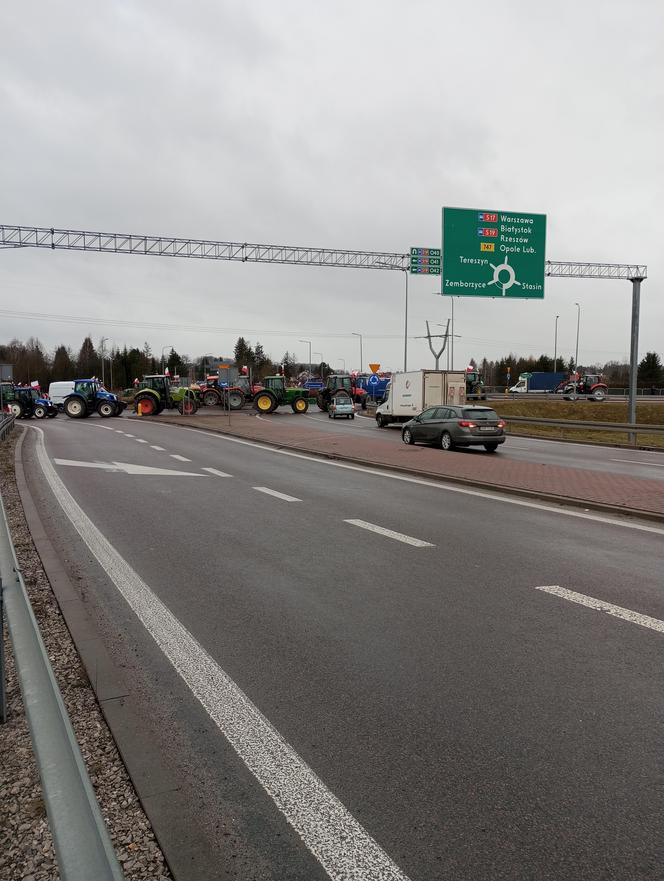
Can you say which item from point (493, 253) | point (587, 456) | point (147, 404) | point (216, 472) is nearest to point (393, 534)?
point (216, 472)

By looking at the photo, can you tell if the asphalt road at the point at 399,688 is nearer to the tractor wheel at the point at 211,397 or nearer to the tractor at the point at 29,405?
the tractor at the point at 29,405

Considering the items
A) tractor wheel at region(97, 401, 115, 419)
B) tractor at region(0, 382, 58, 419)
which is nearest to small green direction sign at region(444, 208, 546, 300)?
tractor wheel at region(97, 401, 115, 419)

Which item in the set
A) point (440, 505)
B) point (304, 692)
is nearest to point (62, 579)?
point (304, 692)

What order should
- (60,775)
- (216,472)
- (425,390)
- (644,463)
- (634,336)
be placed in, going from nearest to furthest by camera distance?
1. (60,775)
2. (216,472)
3. (644,463)
4. (634,336)
5. (425,390)

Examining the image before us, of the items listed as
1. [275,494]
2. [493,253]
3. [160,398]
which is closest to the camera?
[275,494]

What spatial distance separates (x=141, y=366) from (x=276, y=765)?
13758 cm

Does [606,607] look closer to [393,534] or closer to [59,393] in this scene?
[393,534]

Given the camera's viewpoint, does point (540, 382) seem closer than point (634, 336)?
No

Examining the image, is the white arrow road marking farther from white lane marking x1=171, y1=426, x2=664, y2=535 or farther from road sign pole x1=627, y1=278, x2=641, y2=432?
road sign pole x1=627, y1=278, x2=641, y2=432

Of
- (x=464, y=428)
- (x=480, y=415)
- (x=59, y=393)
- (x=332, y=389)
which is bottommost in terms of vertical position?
(x=464, y=428)

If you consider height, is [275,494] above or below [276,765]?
below

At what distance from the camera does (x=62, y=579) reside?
642 centimetres

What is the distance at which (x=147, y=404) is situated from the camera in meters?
42.1

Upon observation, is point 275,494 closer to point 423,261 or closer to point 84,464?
point 84,464
